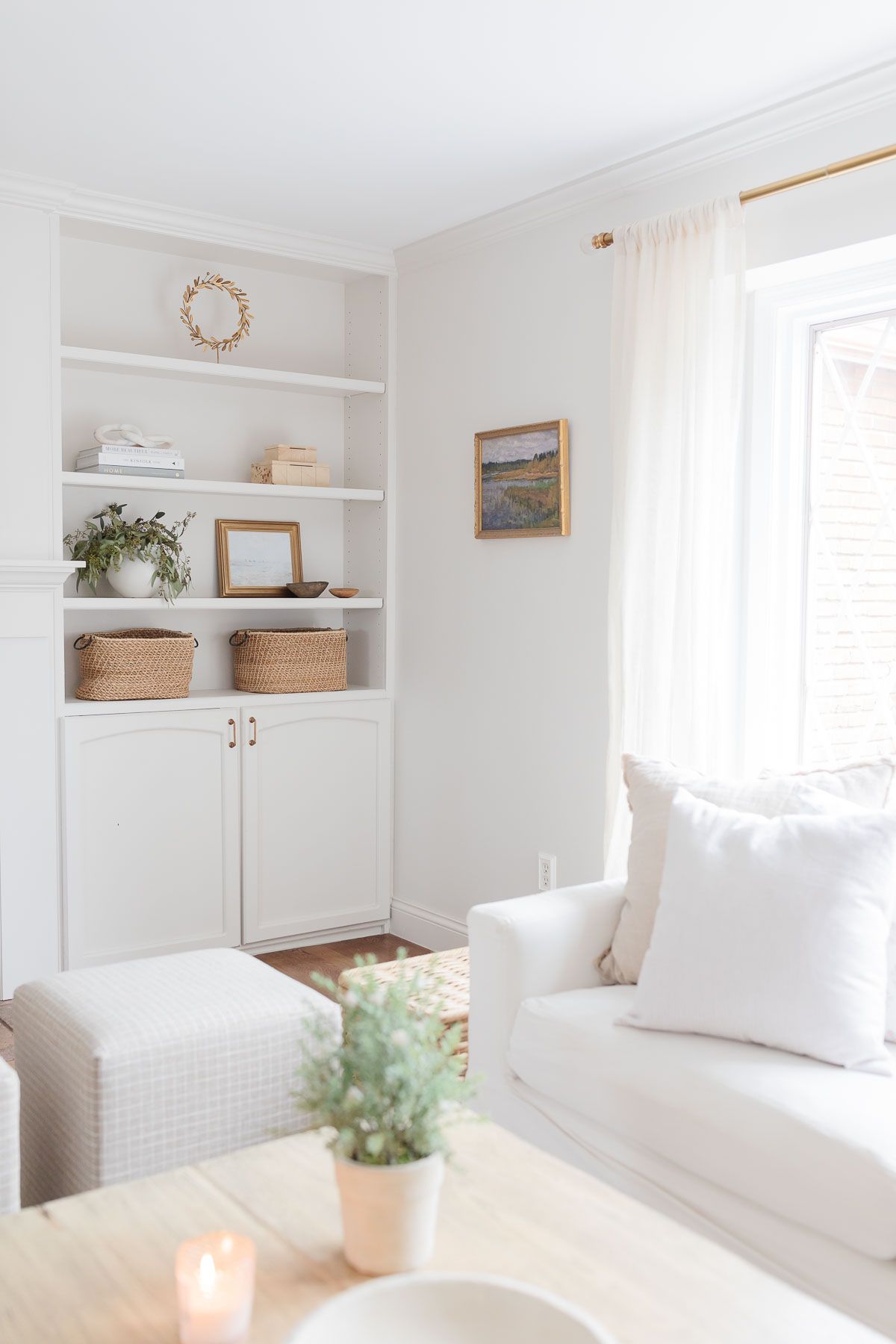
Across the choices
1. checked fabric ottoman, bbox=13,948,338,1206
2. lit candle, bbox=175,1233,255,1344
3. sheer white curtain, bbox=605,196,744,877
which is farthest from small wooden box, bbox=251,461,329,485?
lit candle, bbox=175,1233,255,1344

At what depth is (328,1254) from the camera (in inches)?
53.8

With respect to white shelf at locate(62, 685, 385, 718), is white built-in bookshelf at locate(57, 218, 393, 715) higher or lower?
higher

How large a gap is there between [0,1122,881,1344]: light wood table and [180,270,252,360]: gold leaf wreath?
9.78 feet

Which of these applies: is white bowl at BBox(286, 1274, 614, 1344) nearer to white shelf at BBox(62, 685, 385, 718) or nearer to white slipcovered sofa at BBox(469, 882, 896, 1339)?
white slipcovered sofa at BBox(469, 882, 896, 1339)

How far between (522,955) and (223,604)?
2019mm

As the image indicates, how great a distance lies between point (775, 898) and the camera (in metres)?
2.05

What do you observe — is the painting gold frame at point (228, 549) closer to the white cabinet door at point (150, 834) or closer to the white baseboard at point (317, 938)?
the white cabinet door at point (150, 834)

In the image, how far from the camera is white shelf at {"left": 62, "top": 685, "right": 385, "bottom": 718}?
3.70 m

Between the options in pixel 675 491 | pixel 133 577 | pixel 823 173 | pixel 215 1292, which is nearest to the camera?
pixel 215 1292

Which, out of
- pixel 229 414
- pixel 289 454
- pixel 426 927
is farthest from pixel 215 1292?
pixel 229 414

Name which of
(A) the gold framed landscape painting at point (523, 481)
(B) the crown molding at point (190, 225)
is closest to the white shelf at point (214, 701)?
(A) the gold framed landscape painting at point (523, 481)

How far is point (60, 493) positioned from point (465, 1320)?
293 centimetres

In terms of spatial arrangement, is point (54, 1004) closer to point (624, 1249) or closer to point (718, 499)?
point (624, 1249)

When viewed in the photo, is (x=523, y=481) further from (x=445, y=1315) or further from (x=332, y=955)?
(x=445, y=1315)
